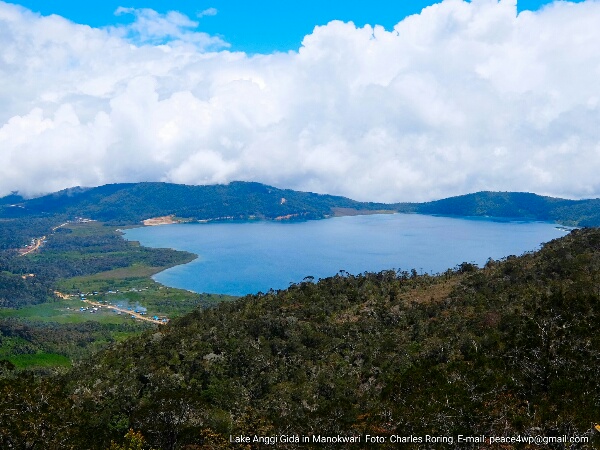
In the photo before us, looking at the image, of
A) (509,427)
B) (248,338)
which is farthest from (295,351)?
(509,427)

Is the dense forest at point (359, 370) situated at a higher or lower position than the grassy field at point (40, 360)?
higher

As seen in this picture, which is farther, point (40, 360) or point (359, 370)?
point (40, 360)

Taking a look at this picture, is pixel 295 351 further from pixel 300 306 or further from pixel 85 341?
pixel 85 341

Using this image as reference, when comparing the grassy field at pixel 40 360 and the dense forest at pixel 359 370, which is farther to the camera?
the grassy field at pixel 40 360

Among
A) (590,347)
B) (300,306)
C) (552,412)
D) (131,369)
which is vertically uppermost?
(590,347)

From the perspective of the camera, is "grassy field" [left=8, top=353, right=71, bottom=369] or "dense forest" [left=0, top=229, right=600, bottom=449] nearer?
"dense forest" [left=0, top=229, right=600, bottom=449]

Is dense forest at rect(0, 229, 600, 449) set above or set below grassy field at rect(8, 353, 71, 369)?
above

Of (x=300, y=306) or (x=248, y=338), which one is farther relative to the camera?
(x=300, y=306)

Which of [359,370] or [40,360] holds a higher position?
[359,370]
